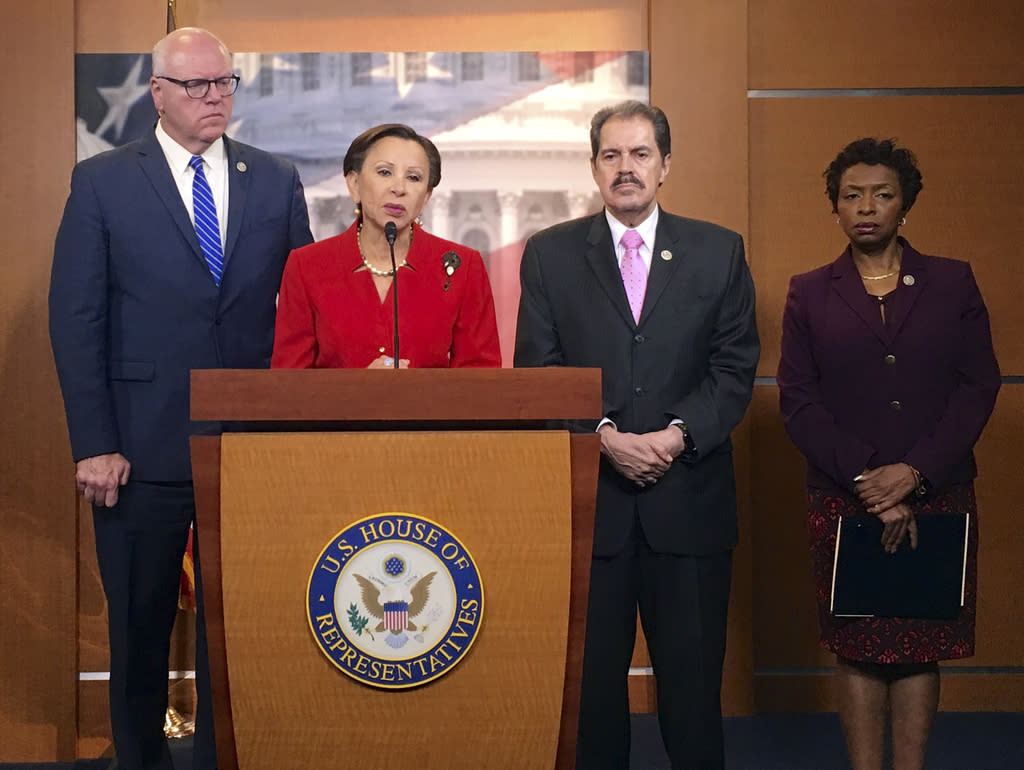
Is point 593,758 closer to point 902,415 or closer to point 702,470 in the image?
point 702,470

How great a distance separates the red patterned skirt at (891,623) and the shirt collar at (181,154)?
1.69m

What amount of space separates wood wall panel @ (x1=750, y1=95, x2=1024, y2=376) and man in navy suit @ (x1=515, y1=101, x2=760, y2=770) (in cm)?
129

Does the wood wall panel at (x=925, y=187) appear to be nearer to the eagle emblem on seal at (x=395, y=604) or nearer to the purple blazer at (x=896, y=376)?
the purple blazer at (x=896, y=376)

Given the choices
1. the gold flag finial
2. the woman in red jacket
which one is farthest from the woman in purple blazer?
the gold flag finial

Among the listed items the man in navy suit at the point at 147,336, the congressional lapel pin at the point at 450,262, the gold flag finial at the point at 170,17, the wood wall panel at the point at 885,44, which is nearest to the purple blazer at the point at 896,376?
the congressional lapel pin at the point at 450,262

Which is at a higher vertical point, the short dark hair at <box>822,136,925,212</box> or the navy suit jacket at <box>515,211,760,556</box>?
the short dark hair at <box>822,136,925,212</box>

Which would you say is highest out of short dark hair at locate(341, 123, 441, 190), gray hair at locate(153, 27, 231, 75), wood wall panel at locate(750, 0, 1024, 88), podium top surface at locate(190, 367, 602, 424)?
wood wall panel at locate(750, 0, 1024, 88)

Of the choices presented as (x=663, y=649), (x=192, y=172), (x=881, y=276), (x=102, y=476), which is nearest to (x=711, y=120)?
(x=881, y=276)

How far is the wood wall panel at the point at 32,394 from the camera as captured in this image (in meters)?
3.72

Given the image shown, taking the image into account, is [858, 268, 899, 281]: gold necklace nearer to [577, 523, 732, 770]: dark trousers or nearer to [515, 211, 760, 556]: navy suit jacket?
[515, 211, 760, 556]: navy suit jacket

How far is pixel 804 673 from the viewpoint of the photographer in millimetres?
3994

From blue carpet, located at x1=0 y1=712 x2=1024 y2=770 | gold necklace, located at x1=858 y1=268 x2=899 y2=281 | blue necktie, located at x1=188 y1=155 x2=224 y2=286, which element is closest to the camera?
blue necktie, located at x1=188 y1=155 x2=224 y2=286

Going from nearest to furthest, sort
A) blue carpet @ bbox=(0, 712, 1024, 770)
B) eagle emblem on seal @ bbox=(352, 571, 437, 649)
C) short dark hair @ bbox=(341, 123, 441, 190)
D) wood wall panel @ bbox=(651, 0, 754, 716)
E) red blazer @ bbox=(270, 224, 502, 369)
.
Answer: eagle emblem on seal @ bbox=(352, 571, 437, 649)
red blazer @ bbox=(270, 224, 502, 369)
short dark hair @ bbox=(341, 123, 441, 190)
blue carpet @ bbox=(0, 712, 1024, 770)
wood wall panel @ bbox=(651, 0, 754, 716)

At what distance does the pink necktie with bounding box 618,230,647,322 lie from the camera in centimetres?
271
